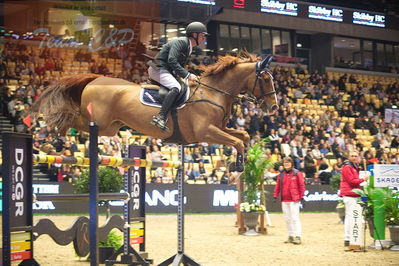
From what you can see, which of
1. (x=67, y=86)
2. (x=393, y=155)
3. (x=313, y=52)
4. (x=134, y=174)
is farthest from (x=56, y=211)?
(x=313, y=52)

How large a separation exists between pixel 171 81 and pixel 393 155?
1859 cm

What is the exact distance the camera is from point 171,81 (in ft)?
23.3

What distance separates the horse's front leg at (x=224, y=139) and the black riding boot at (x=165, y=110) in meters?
0.49

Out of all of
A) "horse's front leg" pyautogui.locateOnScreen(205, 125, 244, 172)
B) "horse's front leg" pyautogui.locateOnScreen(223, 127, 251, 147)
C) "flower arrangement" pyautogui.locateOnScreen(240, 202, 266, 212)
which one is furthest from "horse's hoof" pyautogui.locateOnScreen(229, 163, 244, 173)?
"flower arrangement" pyautogui.locateOnScreen(240, 202, 266, 212)

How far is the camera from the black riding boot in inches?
270

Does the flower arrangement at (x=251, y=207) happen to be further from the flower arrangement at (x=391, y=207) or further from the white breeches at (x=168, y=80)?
the white breeches at (x=168, y=80)

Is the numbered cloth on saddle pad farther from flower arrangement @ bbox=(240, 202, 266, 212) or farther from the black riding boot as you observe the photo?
flower arrangement @ bbox=(240, 202, 266, 212)

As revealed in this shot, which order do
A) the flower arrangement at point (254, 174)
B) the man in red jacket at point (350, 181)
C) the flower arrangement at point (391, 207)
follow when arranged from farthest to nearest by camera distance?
the flower arrangement at point (254, 174) < the flower arrangement at point (391, 207) < the man in red jacket at point (350, 181)

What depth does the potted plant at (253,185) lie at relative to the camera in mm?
13211

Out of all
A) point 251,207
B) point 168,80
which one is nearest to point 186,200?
point 251,207

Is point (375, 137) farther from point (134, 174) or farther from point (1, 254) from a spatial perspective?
point (1, 254)

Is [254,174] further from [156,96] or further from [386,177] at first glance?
[156,96]

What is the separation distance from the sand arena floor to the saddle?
266 cm

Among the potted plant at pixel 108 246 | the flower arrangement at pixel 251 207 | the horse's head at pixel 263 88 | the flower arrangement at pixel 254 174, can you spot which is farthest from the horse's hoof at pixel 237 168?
the flower arrangement at pixel 254 174
